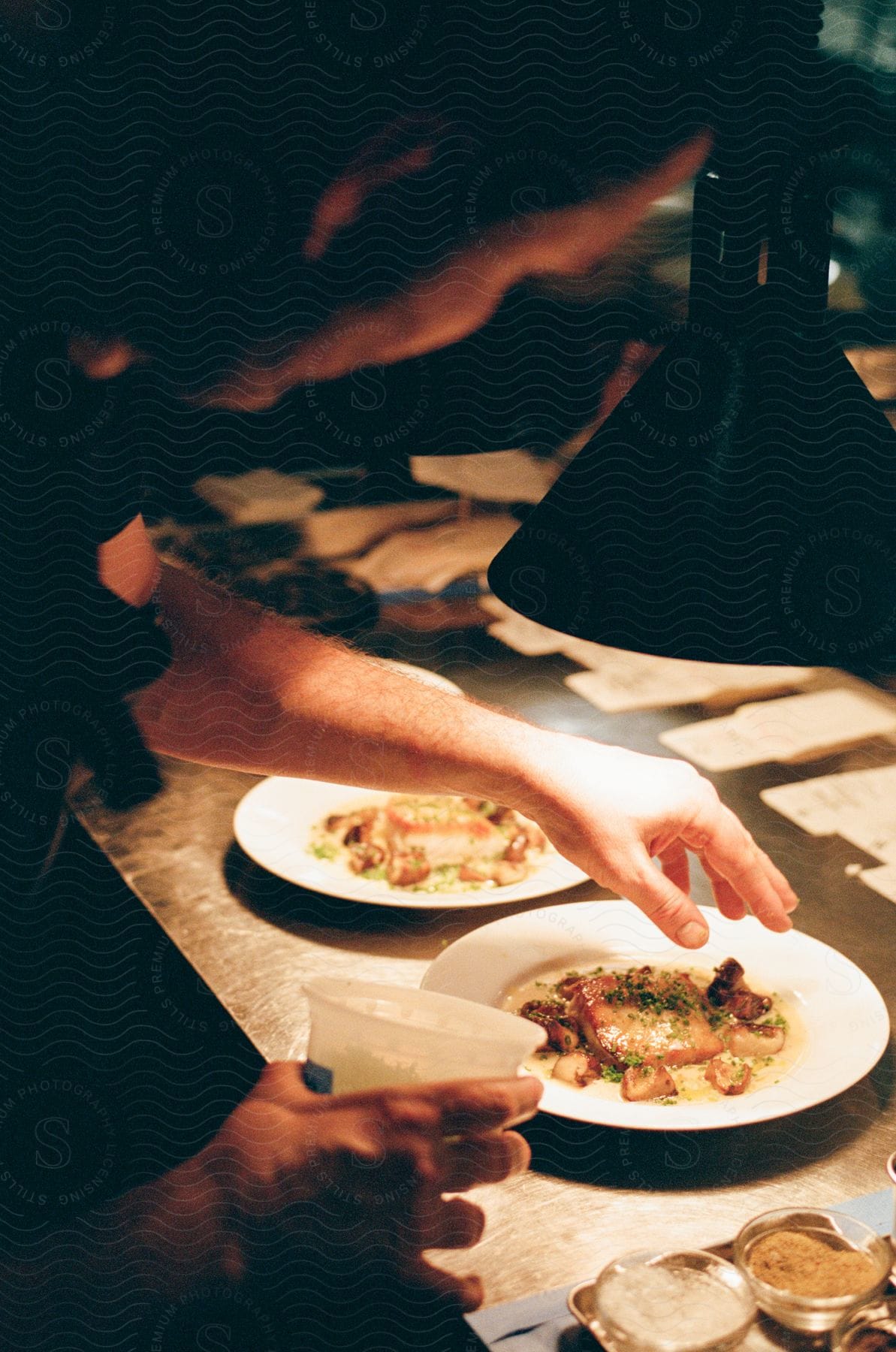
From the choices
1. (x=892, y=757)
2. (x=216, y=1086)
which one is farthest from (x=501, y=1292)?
(x=892, y=757)

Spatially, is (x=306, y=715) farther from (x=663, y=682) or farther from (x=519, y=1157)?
(x=663, y=682)

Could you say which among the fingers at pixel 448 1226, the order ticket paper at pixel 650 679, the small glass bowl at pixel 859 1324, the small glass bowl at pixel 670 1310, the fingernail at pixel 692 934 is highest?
the fingernail at pixel 692 934

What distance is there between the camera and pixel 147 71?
1.66m

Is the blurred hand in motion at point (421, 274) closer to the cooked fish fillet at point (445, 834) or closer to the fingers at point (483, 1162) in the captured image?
the cooked fish fillet at point (445, 834)

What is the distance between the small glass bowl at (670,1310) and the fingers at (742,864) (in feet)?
1.45

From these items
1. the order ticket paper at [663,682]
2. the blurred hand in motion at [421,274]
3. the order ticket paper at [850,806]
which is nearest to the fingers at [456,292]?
Answer: the blurred hand in motion at [421,274]

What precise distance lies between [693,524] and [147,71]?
127 cm

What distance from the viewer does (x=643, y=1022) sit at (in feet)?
Answer: 4.15

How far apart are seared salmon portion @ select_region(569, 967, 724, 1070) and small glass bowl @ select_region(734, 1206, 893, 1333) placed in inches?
10.9

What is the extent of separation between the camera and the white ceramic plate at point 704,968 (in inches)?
Result: 44.5

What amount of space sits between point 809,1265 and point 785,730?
113 cm

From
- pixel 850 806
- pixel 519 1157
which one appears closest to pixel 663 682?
pixel 850 806

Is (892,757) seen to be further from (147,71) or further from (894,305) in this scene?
(147,71)

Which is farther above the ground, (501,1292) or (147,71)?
(147,71)
